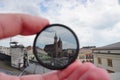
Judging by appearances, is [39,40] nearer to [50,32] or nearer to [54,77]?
[50,32]

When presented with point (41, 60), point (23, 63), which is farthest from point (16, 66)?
point (41, 60)

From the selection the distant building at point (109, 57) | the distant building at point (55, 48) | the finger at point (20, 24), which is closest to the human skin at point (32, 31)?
the finger at point (20, 24)

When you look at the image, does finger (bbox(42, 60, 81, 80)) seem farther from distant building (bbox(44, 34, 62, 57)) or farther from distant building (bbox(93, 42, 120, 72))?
distant building (bbox(93, 42, 120, 72))

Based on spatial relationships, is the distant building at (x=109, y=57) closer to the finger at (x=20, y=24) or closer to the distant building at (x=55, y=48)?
the distant building at (x=55, y=48)

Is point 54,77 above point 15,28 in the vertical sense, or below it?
below

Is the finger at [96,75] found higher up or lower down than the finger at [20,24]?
lower down

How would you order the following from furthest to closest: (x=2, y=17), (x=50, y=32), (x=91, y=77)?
(x=50, y=32), (x=2, y=17), (x=91, y=77)

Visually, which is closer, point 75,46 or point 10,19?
point 10,19
